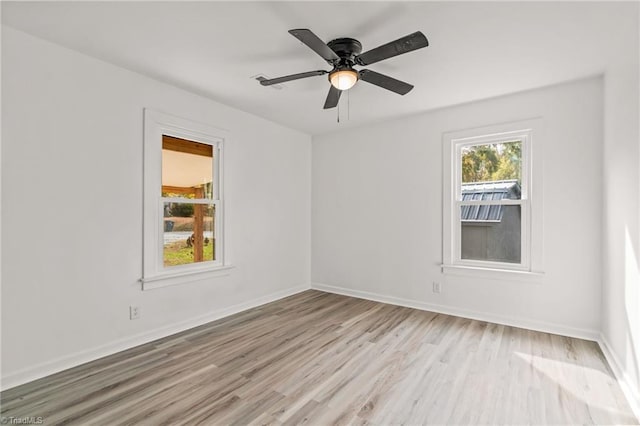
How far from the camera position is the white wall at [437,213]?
3.13 m

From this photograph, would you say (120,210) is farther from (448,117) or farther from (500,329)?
(500,329)

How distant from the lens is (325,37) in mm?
2344

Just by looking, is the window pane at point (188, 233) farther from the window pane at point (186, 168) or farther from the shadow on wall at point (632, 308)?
the shadow on wall at point (632, 308)

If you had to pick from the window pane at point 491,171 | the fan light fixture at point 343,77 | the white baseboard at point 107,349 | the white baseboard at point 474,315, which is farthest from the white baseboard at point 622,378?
the white baseboard at point 107,349

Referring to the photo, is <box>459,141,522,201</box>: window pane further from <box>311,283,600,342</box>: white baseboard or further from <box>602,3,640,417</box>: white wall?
<box>311,283,600,342</box>: white baseboard

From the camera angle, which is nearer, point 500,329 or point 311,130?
point 500,329

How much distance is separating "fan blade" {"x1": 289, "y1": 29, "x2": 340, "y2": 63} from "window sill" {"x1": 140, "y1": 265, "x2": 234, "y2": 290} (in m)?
2.63

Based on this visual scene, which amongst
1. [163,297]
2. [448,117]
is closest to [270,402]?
[163,297]

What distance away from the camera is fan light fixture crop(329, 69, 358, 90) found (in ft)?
7.75

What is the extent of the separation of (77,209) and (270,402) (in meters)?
2.23

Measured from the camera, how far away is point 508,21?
216 centimetres

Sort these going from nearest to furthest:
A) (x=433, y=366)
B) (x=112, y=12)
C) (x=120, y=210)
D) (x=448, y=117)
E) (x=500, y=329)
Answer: (x=112, y=12), (x=433, y=366), (x=120, y=210), (x=500, y=329), (x=448, y=117)

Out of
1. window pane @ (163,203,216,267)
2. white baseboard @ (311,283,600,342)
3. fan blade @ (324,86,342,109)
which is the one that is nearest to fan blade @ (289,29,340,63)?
fan blade @ (324,86,342,109)

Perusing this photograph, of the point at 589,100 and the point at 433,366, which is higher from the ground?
the point at 589,100
